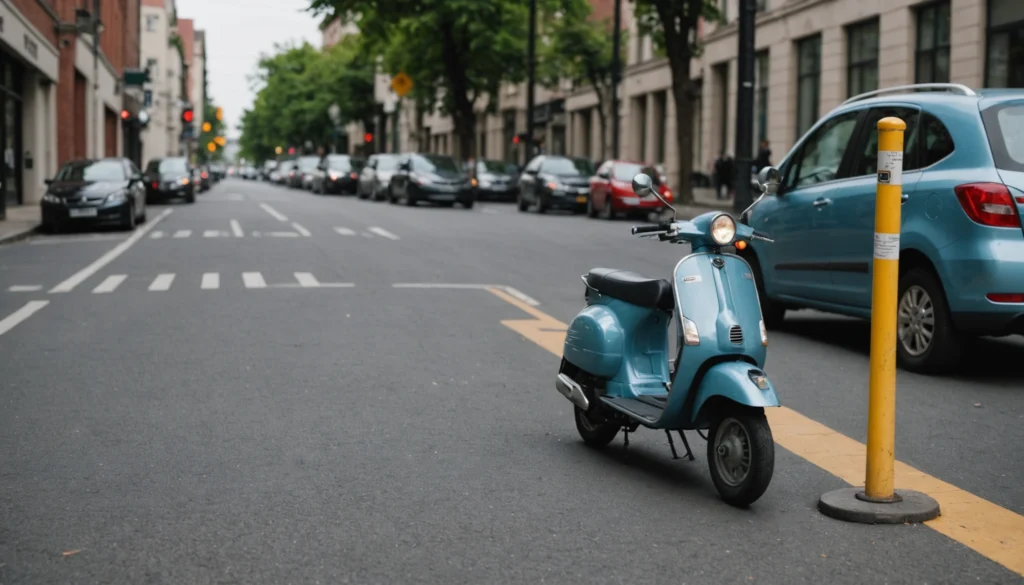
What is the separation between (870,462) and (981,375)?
149 inches

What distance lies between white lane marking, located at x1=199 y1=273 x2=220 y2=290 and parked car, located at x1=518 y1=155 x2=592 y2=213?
725 inches

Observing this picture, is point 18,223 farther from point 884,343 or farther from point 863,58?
point 884,343

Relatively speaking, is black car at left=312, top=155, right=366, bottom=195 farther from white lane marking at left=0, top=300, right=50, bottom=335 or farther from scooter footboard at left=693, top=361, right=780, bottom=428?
scooter footboard at left=693, top=361, right=780, bottom=428

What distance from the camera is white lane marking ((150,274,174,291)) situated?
13836 millimetres

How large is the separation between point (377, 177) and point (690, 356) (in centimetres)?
3922

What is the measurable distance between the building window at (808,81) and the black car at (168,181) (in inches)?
733

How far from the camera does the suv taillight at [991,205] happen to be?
26.3 ft

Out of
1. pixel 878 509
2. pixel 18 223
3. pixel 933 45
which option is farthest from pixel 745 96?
pixel 878 509

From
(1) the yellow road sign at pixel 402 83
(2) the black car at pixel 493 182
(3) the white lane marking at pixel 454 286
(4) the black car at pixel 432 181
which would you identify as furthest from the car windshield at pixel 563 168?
(1) the yellow road sign at pixel 402 83

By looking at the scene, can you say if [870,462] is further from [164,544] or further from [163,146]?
[163,146]

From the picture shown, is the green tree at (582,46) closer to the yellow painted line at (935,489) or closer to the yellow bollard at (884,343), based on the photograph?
the yellow painted line at (935,489)

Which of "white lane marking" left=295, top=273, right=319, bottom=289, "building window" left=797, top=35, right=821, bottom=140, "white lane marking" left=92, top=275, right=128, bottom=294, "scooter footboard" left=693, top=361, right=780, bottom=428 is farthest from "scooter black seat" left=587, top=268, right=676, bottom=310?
"building window" left=797, top=35, right=821, bottom=140

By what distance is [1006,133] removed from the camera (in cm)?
830

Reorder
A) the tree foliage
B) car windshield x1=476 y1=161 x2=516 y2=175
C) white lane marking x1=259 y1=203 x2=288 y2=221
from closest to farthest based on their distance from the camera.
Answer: white lane marking x1=259 y1=203 x2=288 y2=221, car windshield x1=476 y1=161 x2=516 y2=175, the tree foliage
